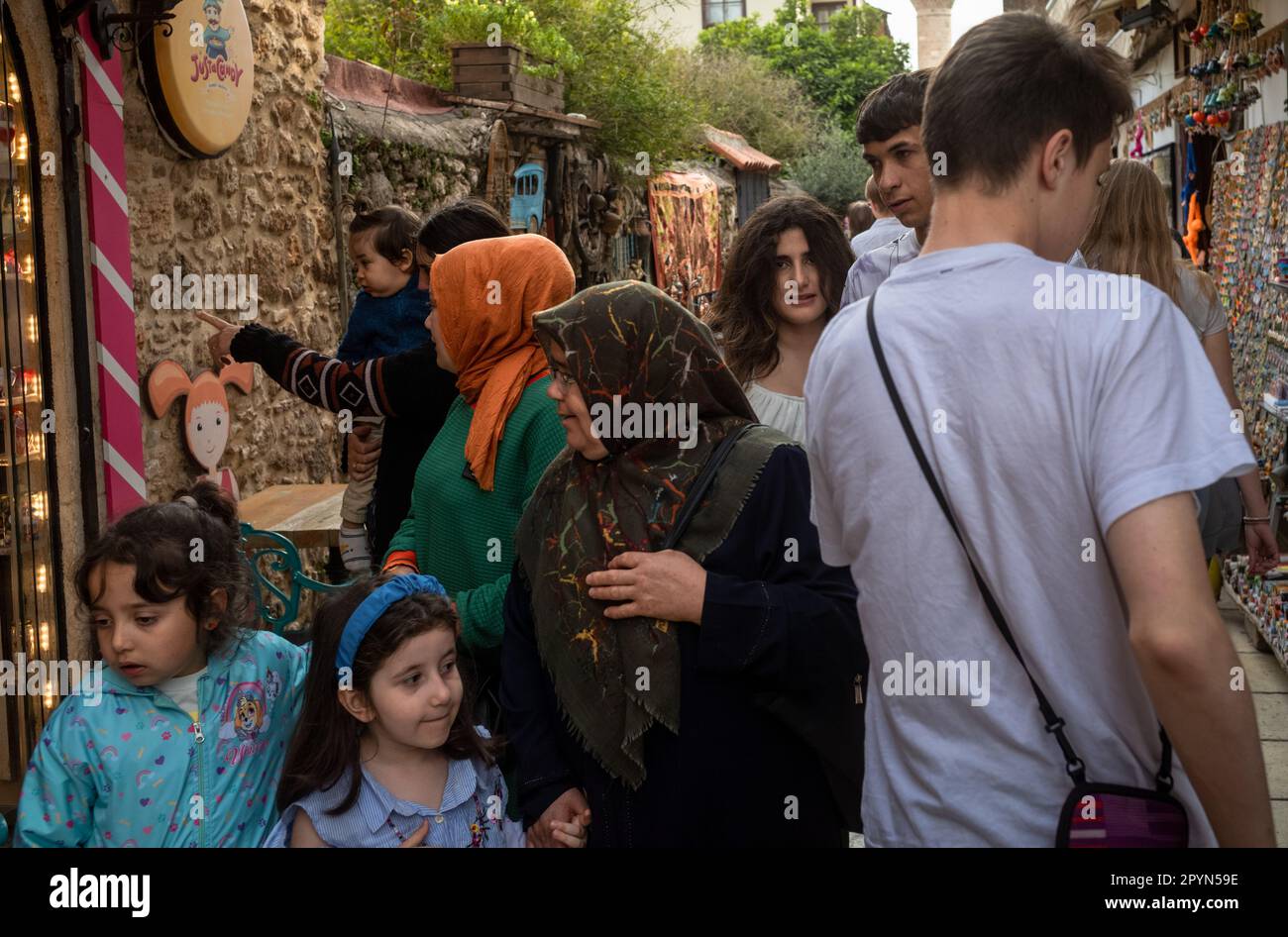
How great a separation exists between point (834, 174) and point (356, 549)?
28.4 meters

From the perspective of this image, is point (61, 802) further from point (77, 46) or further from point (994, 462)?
point (77, 46)

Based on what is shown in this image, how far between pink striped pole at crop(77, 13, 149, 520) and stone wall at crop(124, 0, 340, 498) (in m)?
0.22

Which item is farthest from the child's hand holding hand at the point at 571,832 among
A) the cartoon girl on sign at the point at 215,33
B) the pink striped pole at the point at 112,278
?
the cartoon girl on sign at the point at 215,33

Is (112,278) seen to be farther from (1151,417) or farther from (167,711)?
(1151,417)

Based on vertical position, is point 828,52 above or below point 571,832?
above

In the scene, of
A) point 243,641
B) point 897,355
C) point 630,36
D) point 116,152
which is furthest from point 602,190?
point 897,355

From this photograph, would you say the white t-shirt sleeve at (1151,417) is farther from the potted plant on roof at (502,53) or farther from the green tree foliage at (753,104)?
the green tree foliage at (753,104)

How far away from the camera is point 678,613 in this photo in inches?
92.2

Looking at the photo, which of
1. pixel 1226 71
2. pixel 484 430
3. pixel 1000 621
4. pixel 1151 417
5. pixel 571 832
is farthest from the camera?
pixel 1226 71

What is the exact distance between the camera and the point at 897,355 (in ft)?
5.63

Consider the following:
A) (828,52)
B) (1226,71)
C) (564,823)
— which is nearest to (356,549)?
(564,823)

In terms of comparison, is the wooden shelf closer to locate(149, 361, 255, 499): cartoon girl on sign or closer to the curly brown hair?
locate(149, 361, 255, 499): cartoon girl on sign

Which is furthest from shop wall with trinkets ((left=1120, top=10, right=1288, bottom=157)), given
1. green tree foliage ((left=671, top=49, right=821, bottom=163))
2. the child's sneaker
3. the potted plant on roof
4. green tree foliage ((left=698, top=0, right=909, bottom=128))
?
green tree foliage ((left=698, top=0, right=909, bottom=128))
